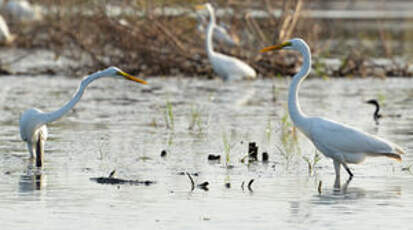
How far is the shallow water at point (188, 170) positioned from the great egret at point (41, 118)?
8.2 inches

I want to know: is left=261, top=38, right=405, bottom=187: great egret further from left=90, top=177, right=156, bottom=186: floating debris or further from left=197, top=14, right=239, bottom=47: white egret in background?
left=197, top=14, right=239, bottom=47: white egret in background

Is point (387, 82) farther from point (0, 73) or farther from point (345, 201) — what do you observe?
point (345, 201)

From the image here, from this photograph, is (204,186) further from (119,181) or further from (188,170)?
(188,170)

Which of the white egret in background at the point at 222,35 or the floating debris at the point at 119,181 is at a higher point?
Answer: the white egret in background at the point at 222,35

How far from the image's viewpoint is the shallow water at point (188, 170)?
274 inches

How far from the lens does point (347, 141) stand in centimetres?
852

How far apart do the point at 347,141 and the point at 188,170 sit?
162 cm

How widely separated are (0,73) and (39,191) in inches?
467

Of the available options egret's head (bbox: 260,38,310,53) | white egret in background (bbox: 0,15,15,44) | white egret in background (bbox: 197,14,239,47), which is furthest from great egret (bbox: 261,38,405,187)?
white egret in background (bbox: 0,15,15,44)

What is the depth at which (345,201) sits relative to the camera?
766 cm

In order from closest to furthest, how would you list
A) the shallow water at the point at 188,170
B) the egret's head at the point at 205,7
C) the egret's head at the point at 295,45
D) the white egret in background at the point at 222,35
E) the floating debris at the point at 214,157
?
the shallow water at the point at 188,170 < the egret's head at the point at 295,45 < the floating debris at the point at 214,157 < the egret's head at the point at 205,7 < the white egret in background at the point at 222,35

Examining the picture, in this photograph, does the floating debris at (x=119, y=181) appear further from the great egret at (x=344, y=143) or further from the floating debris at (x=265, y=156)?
the floating debris at (x=265, y=156)

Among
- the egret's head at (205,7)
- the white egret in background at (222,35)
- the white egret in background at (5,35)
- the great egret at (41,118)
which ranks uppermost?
the white egret in background at (5,35)

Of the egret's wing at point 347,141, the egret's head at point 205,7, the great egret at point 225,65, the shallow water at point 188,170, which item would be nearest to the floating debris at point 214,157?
the shallow water at point 188,170
